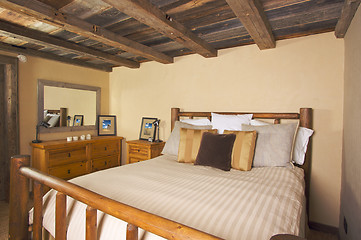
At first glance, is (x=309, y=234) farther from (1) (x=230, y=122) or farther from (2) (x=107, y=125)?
(2) (x=107, y=125)

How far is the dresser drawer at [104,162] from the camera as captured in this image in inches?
132

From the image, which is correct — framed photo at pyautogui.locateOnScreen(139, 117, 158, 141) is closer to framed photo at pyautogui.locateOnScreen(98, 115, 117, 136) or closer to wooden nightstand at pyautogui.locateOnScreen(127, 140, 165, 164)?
wooden nightstand at pyautogui.locateOnScreen(127, 140, 165, 164)

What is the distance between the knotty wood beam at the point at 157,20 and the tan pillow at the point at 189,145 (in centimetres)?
101

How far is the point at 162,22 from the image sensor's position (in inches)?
69.0

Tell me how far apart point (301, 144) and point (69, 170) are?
3.07 meters

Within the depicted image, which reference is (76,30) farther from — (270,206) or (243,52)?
(270,206)

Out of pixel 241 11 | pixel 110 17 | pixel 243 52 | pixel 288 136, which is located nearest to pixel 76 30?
pixel 110 17

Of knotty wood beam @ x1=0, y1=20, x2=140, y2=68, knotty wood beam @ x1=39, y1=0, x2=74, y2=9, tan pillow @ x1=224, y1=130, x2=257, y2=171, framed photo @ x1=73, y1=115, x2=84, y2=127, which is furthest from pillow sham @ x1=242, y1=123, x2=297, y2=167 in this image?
framed photo @ x1=73, y1=115, x2=84, y2=127

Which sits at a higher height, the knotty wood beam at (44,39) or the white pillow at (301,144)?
the knotty wood beam at (44,39)

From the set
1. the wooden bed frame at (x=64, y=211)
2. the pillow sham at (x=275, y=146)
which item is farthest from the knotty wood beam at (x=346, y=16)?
the wooden bed frame at (x=64, y=211)

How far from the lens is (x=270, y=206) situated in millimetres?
1166

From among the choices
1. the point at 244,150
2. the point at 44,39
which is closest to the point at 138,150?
the point at 244,150

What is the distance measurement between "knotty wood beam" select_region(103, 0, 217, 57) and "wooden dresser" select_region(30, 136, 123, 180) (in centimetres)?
213

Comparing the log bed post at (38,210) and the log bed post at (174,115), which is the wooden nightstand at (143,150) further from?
the log bed post at (38,210)
